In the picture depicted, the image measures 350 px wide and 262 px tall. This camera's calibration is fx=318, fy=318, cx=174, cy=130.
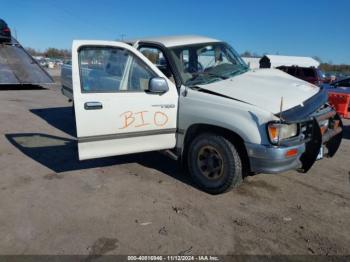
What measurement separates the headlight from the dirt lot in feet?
2.99

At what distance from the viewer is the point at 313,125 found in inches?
153

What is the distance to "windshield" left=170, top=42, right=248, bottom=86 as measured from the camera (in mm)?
4465

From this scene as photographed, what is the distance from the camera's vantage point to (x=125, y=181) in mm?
4652

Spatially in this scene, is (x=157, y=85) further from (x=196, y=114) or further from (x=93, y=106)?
(x=93, y=106)

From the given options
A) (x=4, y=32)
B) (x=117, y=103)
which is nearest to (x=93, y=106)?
(x=117, y=103)

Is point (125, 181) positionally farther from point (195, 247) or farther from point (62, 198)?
point (195, 247)

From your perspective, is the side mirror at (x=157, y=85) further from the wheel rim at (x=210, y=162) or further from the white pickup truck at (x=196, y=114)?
the wheel rim at (x=210, y=162)

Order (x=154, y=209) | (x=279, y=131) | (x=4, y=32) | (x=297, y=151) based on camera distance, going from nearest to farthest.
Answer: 1. (x=279, y=131)
2. (x=297, y=151)
3. (x=154, y=209)
4. (x=4, y=32)

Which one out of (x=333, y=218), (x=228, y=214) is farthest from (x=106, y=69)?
(x=333, y=218)

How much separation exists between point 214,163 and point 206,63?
156cm

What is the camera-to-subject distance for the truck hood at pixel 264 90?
3.82 meters

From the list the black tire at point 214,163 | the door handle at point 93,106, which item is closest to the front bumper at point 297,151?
the black tire at point 214,163

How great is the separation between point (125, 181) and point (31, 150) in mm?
2414

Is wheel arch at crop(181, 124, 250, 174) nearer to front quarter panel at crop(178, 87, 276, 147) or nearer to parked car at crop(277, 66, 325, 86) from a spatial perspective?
front quarter panel at crop(178, 87, 276, 147)
